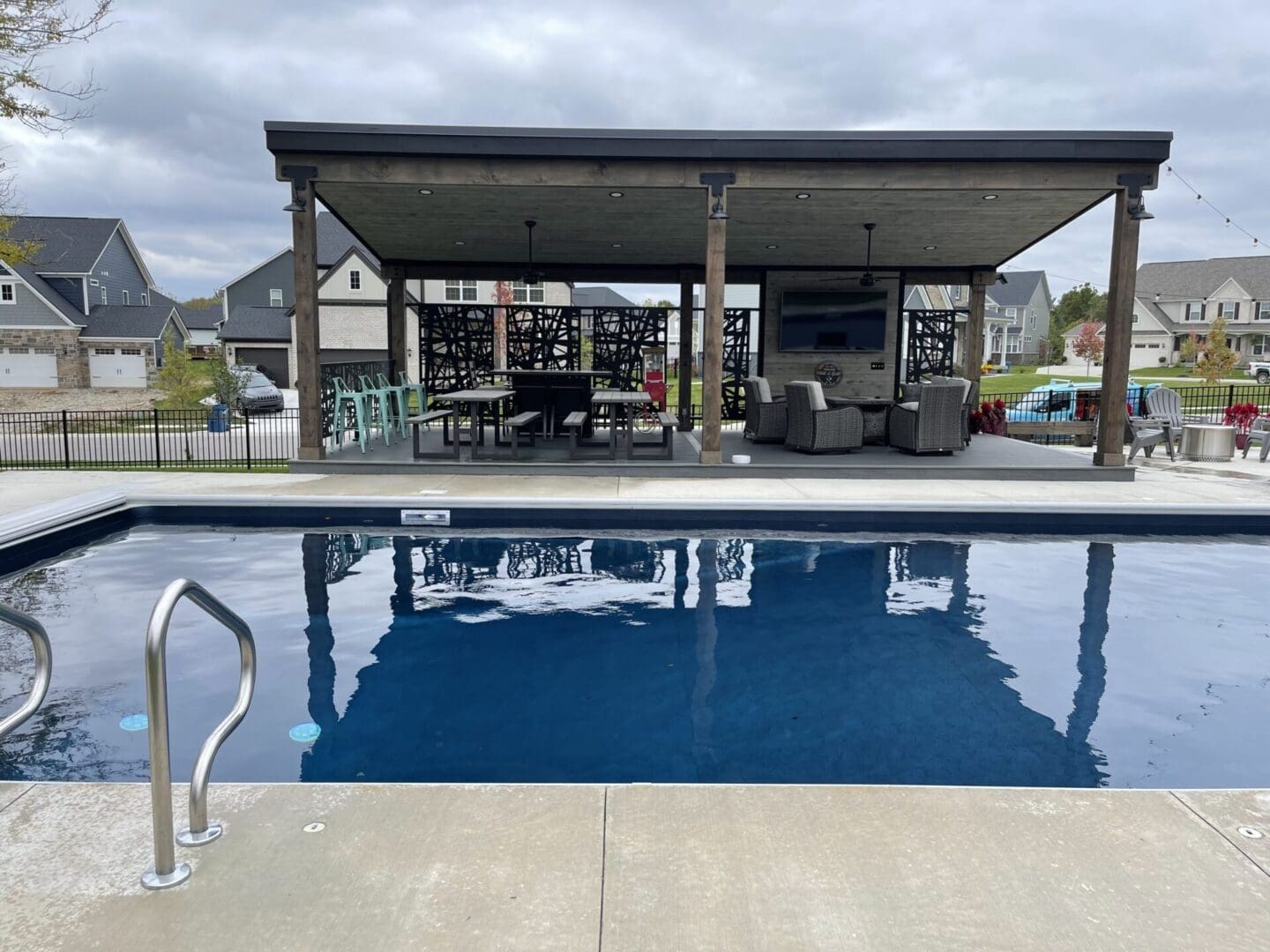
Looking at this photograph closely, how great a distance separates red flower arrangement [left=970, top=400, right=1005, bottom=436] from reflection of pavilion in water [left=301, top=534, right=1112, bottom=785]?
7112mm

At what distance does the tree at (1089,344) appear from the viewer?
4646 cm

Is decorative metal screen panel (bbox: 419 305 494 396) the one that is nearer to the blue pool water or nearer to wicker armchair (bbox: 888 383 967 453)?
wicker armchair (bbox: 888 383 967 453)

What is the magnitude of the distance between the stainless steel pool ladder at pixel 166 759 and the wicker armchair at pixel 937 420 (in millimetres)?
9086

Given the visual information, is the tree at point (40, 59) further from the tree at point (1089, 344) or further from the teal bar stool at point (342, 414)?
the tree at point (1089, 344)

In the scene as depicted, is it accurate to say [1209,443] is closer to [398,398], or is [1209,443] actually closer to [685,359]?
[685,359]

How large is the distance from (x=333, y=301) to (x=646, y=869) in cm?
→ 2991

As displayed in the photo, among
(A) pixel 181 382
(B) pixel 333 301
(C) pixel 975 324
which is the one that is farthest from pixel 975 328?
(B) pixel 333 301

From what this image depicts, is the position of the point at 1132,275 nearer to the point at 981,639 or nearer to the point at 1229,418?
the point at 981,639

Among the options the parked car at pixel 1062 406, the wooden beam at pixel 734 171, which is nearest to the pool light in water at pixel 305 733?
the wooden beam at pixel 734 171

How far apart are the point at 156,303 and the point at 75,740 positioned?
40.1 meters

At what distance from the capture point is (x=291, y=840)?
237cm

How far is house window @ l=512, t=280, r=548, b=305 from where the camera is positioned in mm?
31359

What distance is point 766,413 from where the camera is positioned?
37.6 ft

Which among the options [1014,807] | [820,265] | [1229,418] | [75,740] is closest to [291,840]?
[75,740]
